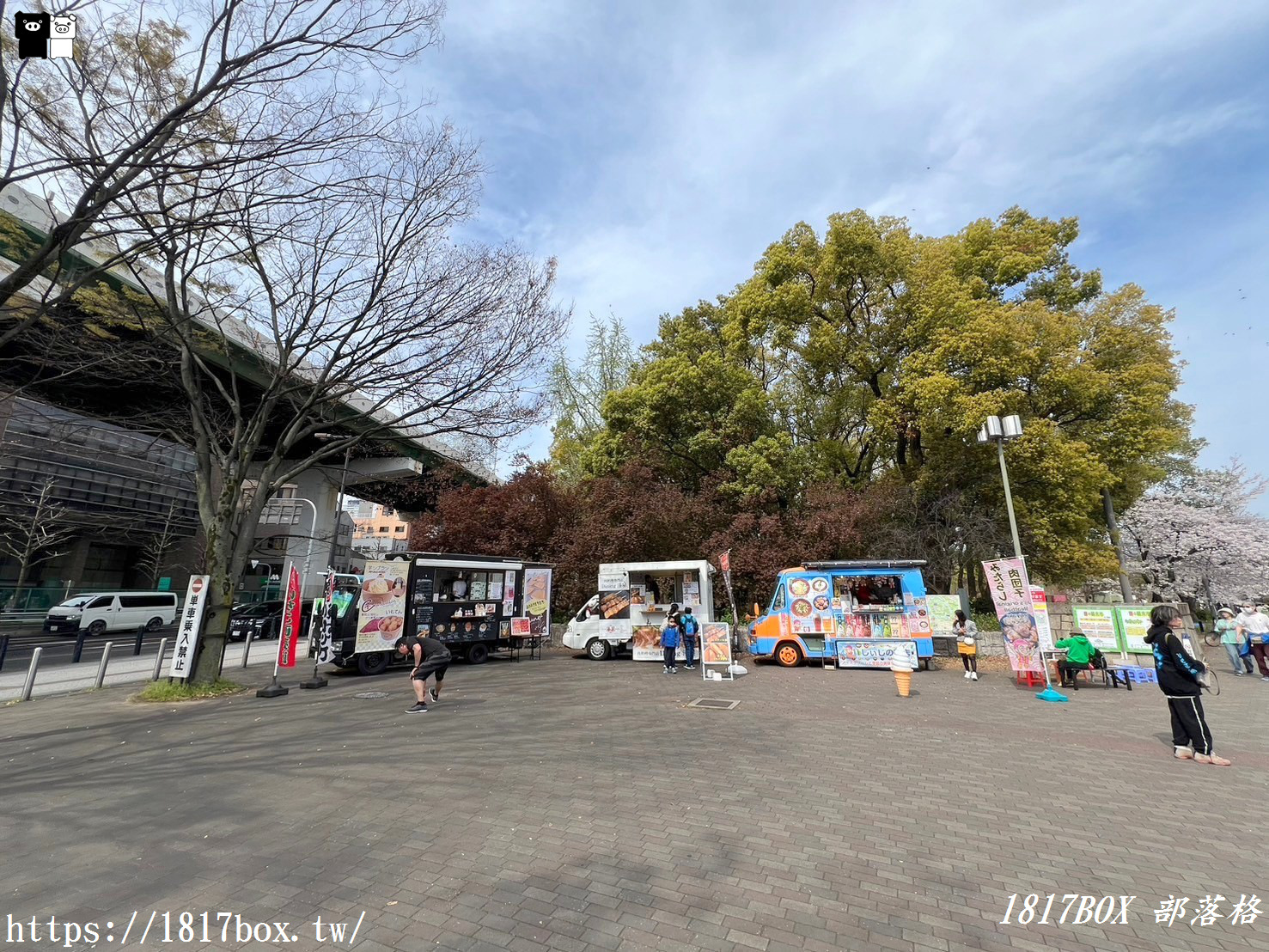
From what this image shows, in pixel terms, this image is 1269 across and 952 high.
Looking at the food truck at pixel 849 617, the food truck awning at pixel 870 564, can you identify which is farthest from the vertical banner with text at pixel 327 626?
the food truck awning at pixel 870 564

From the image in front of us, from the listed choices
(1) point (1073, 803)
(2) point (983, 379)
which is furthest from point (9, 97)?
(2) point (983, 379)

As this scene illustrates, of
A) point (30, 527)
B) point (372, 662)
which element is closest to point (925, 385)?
point (372, 662)

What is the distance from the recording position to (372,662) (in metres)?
13.7

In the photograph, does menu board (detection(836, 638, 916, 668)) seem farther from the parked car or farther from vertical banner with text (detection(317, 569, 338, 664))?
the parked car

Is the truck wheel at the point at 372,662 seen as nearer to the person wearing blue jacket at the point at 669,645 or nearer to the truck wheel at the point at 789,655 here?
the person wearing blue jacket at the point at 669,645

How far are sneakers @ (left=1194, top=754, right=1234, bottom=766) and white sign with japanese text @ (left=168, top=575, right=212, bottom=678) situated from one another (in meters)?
14.9

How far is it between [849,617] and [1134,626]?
19.6 feet

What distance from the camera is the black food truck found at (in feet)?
43.8

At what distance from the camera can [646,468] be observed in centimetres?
2147

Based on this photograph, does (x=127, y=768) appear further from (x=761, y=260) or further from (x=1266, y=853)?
(x=761, y=260)

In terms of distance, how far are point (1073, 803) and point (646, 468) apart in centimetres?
1721

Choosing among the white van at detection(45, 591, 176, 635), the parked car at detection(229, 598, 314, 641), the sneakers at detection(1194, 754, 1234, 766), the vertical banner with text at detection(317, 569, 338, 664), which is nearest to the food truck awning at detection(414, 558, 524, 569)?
the vertical banner with text at detection(317, 569, 338, 664)

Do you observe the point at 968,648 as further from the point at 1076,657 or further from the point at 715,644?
the point at 715,644

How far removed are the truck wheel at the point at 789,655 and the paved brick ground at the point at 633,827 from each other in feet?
22.1
